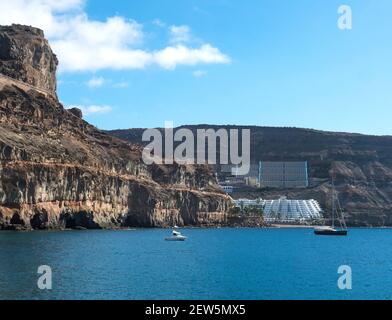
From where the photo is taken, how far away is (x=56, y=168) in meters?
141

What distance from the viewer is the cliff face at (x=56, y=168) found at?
130m

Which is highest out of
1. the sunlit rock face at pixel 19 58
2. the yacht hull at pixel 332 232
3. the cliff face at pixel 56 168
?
the sunlit rock face at pixel 19 58

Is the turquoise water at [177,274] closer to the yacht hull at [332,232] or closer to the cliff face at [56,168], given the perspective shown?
the cliff face at [56,168]

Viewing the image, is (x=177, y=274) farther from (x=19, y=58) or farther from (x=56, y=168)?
(x=19, y=58)

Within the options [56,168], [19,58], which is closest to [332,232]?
[56,168]

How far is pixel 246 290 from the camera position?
50.8 m

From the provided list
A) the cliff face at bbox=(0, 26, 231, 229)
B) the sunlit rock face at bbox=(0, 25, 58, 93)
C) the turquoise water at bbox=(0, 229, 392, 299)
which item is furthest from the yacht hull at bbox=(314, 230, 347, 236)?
the sunlit rock face at bbox=(0, 25, 58, 93)

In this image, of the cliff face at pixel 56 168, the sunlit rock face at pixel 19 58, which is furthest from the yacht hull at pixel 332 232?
the sunlit rock face at pixel 19 58

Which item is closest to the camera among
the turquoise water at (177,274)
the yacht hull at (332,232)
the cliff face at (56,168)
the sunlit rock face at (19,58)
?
the turquoise water at (177,274)

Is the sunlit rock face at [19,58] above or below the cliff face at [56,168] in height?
above

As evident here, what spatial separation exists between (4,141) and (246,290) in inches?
3670

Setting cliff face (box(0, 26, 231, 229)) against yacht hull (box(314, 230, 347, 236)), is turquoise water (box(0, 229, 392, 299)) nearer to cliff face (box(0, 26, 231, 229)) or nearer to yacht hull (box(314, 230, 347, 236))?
cliff face (box(0, 26, 231, 229))
